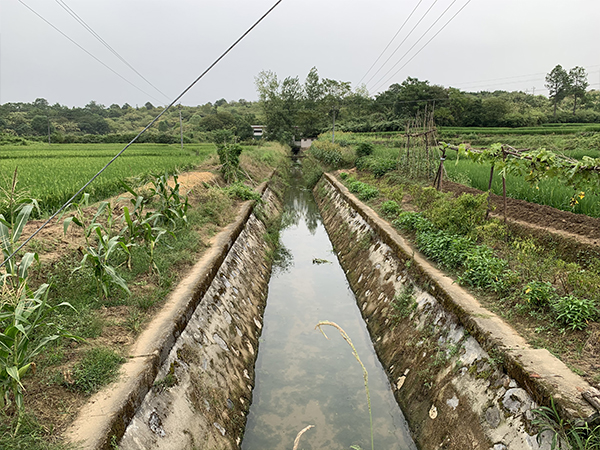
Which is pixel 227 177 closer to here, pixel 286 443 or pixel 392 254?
pixel 392 254

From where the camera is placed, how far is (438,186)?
10.5 m

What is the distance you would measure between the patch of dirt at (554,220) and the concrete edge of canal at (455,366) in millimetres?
2444

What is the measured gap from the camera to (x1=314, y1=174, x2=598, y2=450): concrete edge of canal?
3.04 meters

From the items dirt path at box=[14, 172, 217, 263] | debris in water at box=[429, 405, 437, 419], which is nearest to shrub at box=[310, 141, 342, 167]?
dirt path at box=[14, 172, 217, 263]

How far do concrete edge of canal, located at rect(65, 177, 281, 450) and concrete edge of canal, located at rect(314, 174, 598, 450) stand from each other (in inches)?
81.3

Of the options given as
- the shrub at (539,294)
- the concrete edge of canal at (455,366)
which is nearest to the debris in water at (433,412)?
the concrete edge of canal at (455,366)

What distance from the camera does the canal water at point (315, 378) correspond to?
4383mm

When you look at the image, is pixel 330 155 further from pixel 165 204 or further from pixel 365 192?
pixel 165 204

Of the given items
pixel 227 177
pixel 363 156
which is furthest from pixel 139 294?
pixel 363 156

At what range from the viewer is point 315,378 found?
5.49m

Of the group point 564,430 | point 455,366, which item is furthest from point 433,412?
Result: point 564,430

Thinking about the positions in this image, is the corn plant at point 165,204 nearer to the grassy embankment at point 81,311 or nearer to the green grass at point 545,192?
the grassy embankment at point 81,311

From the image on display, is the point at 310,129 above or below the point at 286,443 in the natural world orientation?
above

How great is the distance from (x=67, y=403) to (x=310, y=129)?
4959cm
